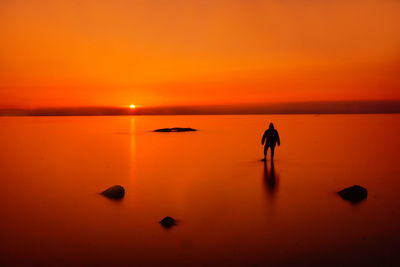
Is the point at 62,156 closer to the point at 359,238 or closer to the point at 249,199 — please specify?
the point at 249,199

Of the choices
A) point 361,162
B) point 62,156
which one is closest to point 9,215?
point 62,156

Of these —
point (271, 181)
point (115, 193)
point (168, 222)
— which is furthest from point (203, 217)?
point (271, 181)

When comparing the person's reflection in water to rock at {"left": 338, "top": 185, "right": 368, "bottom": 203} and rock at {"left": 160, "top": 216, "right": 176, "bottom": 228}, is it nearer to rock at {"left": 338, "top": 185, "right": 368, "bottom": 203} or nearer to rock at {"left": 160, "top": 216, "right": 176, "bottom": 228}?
rock at {"left": 338, "top": 185, "right": 368, "bottom": 203}

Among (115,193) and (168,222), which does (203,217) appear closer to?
(168,222)

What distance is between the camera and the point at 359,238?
10484mm

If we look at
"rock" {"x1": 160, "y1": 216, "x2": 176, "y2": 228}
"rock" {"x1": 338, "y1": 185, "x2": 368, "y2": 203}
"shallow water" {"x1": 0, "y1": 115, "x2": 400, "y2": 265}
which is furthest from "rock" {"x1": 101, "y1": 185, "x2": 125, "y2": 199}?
"rock" {"x1": 338, "y1": 185, "x2": 368, "y2": 203}

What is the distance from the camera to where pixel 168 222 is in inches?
471

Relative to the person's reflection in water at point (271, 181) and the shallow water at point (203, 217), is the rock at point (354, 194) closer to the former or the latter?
the shallow water at point (203, 217)

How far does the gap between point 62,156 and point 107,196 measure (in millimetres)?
19310

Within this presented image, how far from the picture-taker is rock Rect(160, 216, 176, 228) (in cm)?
1184

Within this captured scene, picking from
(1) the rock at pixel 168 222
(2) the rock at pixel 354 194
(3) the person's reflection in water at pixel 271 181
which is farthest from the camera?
(3) the person's reflection in water at pixel 271 181

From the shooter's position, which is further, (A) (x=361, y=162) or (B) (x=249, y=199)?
(A) (x=361, y=162)

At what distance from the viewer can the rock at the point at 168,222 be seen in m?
11.8

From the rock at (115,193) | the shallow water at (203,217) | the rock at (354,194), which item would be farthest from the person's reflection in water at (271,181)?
the rock at (115,193)
